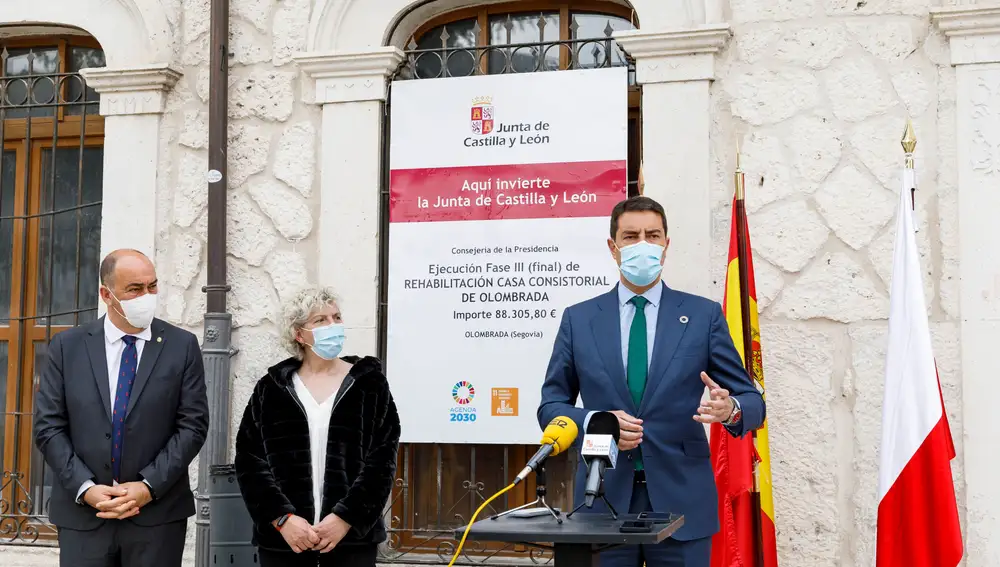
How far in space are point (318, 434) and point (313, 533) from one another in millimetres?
333

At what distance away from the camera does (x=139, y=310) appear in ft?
12.1

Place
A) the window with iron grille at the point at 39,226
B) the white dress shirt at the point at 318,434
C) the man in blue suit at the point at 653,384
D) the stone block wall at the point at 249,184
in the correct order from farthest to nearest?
the window with iron grille at the point at 39,226 → the stone block wall at the point at 249,184 → the white dress shirt at the point at 318,434 → the man in blue suit at the point at 653,384

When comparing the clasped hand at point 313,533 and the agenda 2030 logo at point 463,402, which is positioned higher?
the agenda 2030 logo at point 463,402

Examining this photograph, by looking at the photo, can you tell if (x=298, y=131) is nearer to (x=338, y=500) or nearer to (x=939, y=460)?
(x=338, y=500)

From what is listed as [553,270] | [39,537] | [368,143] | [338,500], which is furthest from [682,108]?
[39,537]

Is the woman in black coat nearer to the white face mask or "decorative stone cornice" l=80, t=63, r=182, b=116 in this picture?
the white face mask

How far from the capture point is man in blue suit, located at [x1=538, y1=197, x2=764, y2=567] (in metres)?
2.88

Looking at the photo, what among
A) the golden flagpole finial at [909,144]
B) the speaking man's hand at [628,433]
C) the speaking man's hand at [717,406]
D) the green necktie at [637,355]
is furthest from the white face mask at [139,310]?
the golden flagpole finial at [909,144]

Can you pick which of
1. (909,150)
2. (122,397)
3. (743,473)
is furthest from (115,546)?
(909,150)

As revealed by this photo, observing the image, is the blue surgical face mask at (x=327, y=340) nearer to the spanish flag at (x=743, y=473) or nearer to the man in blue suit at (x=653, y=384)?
the man in blue suit at (x=653, y=384)

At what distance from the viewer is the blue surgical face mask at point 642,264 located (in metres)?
3.09

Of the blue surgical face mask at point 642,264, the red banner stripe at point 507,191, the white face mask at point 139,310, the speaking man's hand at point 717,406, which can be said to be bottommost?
the speaking man's hand at point 717,406

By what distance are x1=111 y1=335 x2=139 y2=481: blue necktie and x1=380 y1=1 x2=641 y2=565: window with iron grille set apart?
1.57 metres

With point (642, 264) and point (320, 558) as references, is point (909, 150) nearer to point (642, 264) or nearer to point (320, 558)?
point (642, 264)
